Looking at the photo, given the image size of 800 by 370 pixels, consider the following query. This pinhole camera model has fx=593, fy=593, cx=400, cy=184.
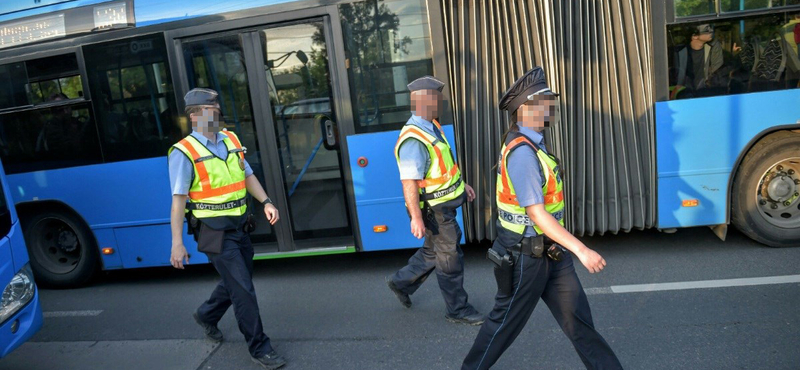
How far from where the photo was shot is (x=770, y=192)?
5230 mm

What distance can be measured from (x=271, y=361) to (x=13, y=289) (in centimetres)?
167

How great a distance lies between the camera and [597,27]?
510 centimetres

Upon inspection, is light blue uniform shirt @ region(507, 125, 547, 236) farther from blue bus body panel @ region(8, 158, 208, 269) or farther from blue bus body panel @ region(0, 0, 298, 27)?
blue bus body panel @ region(8, 158, 208, 269)

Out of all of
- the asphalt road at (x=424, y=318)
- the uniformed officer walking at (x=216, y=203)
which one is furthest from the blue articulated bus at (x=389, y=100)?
the uniformed officer walking at (x=216, y=203)

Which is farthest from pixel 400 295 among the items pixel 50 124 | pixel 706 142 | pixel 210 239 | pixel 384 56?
pixel 50 124

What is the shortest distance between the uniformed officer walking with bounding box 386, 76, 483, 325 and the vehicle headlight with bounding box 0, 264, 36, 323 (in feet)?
8.36

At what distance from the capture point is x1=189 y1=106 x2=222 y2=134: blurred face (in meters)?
3.82

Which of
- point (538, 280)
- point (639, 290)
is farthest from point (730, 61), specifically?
point (538, 280)

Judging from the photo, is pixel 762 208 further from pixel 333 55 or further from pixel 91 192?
pixel 91 192

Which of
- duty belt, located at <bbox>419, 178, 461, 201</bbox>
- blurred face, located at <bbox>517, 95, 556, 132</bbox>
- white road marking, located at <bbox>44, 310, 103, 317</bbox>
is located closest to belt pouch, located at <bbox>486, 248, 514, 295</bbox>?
blurred face, located at <bbox>517, 95, 556, 132</bbox>

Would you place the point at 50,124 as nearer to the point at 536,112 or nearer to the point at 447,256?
the point at 447,256

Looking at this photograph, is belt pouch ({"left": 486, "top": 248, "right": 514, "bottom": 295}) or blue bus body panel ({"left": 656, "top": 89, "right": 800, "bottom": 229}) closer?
belt pouch ({"left": 486, "top": 248, "right": 514, "bottom": 295})

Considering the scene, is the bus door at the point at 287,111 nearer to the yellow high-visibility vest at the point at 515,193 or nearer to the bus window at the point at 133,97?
the bus window at the point at 133,97

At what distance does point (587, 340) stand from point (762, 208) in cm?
329
